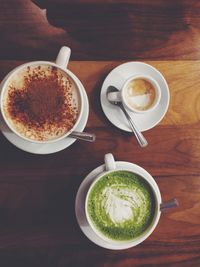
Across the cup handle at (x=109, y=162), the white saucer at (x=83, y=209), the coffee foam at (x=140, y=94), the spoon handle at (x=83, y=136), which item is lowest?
the white saucer at (x=83, y=209)

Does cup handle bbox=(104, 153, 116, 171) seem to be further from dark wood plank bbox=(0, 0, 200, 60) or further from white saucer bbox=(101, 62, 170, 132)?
dark wood plank bbox=(0, 0, 200, 60)

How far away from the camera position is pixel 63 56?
141 centimetres

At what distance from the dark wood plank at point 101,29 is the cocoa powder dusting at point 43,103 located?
5.0 inches

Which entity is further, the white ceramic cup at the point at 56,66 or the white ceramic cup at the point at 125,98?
the white ceramic cup at the point at 125,98

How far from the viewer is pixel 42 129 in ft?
4.75

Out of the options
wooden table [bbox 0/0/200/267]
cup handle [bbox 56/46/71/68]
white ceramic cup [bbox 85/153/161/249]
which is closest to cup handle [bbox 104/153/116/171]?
white ceramic cup [bbox 85/153/161/249]

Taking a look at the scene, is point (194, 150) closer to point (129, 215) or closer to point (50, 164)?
point (129, 215)

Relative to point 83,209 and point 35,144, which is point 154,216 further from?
point 35,144

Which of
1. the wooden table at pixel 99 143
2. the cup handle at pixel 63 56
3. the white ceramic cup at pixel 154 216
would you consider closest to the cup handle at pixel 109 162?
the white ceramic cup at pixel 154 216

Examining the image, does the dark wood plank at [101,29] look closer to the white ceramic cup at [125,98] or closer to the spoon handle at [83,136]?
the white ceramic cup at [125,98]

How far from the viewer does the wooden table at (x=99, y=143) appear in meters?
1.52

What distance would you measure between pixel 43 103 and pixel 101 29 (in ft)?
1.18

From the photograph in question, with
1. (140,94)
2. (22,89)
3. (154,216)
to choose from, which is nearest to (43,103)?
(22,89)

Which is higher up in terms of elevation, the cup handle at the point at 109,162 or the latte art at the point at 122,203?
the cup handle at the point at 109,162
